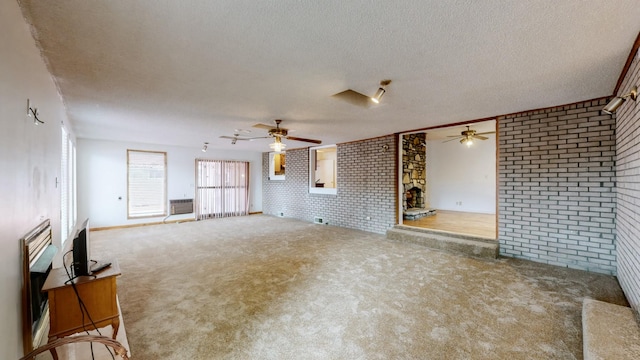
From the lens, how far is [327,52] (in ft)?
6.64

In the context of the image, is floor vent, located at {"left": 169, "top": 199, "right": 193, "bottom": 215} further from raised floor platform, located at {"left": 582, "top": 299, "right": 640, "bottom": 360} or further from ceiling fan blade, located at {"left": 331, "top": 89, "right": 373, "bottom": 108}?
raised floor platform, located at {"left": 582, "top": 299, "right": 640, "bottom": 360}

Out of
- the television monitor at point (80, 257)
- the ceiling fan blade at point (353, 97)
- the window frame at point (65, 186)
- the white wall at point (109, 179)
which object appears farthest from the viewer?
the white wall at point (109, 179)

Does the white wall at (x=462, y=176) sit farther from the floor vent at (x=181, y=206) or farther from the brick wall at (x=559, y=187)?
the floor vent at (x=181, y=206)

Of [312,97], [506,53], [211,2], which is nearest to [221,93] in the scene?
[312,97]

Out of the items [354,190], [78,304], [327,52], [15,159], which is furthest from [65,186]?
[354,190]

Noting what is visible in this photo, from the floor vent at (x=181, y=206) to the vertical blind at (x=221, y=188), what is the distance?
0.80 ft

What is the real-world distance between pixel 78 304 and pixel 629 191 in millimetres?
5098

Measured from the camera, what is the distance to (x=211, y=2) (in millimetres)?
1472

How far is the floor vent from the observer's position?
24.5 feet

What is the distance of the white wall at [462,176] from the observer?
7324mm

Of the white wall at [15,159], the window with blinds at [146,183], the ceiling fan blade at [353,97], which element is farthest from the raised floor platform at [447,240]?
the window with blinds at [146,183]

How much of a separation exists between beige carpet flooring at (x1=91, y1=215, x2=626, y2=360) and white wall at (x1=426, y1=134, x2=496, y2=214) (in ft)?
13.8

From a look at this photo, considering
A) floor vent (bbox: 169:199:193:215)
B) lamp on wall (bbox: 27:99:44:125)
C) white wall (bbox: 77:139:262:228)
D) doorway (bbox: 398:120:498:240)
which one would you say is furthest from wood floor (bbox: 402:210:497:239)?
white wall (bbox: 77:139:262:228)

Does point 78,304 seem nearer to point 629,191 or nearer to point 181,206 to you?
point 629,191
